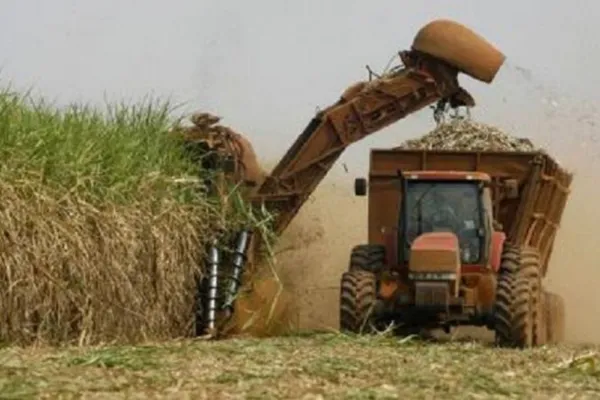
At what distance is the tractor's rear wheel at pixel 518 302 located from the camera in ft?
49.7

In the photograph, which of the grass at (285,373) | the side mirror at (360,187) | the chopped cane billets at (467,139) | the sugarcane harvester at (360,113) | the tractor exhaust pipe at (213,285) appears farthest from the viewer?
the chopped cane billets at (467,139)

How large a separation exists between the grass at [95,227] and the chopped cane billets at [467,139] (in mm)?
2490

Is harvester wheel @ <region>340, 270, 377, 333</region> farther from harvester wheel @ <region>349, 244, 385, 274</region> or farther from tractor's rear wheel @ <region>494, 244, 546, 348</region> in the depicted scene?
tractor's rear wheel @ <region>494, 244, 546, 348</region>

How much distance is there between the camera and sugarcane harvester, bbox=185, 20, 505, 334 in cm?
1816

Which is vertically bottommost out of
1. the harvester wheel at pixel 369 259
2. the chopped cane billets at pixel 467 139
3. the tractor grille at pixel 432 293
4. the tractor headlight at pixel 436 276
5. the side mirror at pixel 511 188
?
the tractor grille at pixel 432 293

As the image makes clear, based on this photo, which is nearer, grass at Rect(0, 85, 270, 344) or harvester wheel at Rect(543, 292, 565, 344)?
grass at Rect(0, 85, 270, 344)

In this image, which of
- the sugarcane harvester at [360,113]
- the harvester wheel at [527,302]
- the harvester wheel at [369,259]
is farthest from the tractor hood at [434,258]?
the sugarcane harvester at [360,113]

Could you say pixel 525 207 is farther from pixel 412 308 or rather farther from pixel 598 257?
pixel 598 257

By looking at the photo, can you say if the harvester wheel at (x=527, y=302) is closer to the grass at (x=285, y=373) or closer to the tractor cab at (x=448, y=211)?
the tractor cab at (x=448, y=211)

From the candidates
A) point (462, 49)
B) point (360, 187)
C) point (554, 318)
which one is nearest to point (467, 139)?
point (462, 49)

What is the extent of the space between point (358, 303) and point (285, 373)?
17.5 ft

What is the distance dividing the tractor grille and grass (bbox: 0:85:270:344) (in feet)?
9.09

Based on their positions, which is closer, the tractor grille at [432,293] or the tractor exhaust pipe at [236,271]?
the tractor grille at [432,293]

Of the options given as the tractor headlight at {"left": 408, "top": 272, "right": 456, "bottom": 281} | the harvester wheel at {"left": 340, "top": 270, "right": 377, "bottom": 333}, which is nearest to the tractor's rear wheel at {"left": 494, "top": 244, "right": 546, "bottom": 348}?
the tractor headlight at {"left": 408, "top": 272, "right": 456, "bottom": 281}
